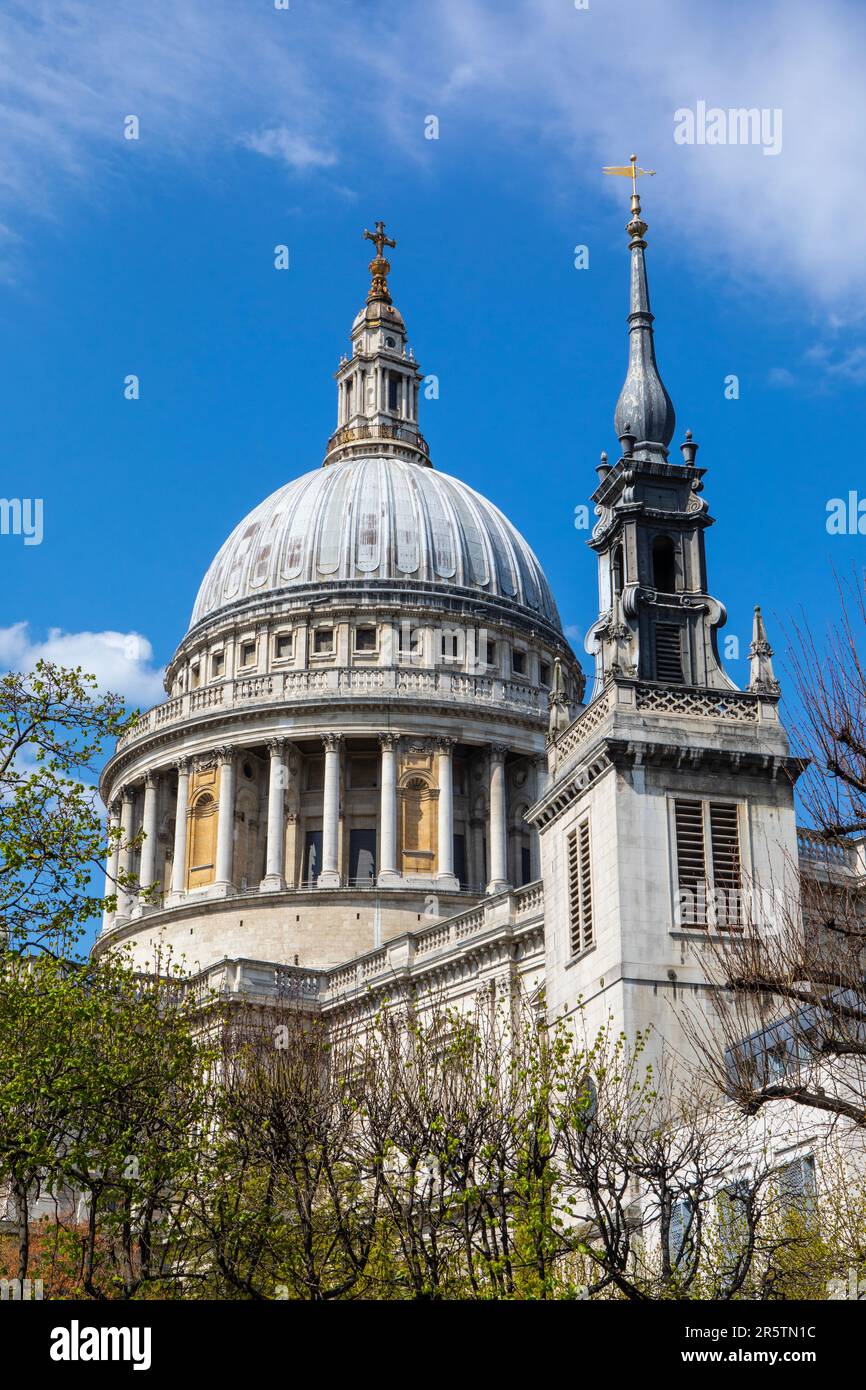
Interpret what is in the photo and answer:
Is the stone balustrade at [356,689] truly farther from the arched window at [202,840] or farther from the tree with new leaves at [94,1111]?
the tree with new leaves at [94,1111]

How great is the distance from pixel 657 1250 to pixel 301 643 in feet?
186

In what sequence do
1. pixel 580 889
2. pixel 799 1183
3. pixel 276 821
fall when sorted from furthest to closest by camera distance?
pixel 276 821 → pixel 580 889 → pixel 799 1183

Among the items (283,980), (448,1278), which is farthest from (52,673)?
(283,980)

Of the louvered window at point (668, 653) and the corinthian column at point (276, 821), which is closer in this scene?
the louvered window at point (668, 653)

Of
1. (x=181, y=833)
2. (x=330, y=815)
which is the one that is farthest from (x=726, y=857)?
(x=181, y=833)

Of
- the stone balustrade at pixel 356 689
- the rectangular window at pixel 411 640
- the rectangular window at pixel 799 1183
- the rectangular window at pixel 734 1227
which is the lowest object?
the rectangular window at pixel 734 1227

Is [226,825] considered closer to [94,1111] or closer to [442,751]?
[442,751]

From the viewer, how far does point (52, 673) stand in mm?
32062

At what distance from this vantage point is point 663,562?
46750 mm

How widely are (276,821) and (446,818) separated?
727 cm

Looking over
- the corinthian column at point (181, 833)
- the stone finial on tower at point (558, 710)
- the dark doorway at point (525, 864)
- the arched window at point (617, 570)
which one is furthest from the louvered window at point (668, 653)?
the corinthian column at point (181, 833)

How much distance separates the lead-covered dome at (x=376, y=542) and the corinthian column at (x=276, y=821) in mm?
11524

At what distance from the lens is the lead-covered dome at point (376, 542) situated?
8962cm
